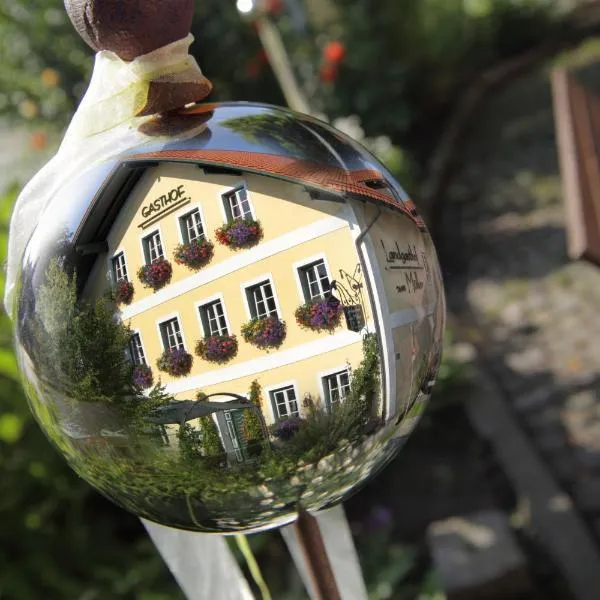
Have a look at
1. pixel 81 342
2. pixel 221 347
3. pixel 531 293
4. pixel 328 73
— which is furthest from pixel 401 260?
pixel 328 73

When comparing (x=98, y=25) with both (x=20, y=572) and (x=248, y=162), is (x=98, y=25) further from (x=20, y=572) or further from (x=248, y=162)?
(x=20, y=572)

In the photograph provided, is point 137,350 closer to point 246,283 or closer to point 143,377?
point 143,377

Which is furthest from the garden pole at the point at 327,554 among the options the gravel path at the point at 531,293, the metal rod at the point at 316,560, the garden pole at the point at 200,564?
the gravel path at the point at 531,293

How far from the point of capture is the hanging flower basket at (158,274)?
0.85 meters

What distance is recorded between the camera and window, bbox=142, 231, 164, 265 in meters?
0.86

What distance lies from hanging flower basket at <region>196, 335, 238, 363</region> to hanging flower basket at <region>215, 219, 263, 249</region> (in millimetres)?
98

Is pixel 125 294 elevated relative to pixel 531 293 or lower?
elevated

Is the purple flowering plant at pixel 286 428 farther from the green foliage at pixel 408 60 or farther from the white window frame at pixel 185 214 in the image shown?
the green foliage at pixel 408 60

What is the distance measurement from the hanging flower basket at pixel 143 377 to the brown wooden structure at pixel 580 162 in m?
1.38

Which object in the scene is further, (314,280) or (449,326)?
(449,326)

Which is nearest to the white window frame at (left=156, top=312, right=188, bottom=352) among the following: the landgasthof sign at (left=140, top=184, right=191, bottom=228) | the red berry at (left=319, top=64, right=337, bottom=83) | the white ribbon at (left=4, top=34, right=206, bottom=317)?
the landgasthof sign at (left=140, top=184, right=191, bottom=228)

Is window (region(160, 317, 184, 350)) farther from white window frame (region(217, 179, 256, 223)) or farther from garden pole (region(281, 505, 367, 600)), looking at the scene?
garden pole (region(281, 505, 367, 600))

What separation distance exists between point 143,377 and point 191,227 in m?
0.17

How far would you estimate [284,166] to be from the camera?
883 mm
